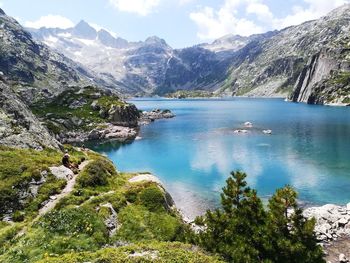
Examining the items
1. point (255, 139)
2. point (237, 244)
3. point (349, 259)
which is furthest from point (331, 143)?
point (237, 244)

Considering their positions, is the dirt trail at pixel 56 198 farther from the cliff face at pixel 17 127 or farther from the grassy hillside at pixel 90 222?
the cliff face at pixel 17 127

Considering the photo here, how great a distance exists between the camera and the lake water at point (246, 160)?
222ft

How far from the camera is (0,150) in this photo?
40.5 m

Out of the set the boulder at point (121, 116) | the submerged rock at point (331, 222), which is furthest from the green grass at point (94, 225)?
the boulder at point (121, 116)

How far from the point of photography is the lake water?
6769 centimetres

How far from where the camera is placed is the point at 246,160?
96188 mm

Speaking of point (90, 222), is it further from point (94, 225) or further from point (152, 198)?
point (152, 198)

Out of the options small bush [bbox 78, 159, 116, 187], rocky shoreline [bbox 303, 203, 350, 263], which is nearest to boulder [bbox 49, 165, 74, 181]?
small bush [bbox 78, 159, 116, 187]

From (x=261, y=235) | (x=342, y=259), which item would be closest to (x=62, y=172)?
(x=261, y=235)

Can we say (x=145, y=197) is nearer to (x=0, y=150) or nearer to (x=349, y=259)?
(x=0, y=150)

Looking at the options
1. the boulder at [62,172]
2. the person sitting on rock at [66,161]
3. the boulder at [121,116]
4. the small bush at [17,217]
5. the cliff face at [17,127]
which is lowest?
the boulder at [121,116]

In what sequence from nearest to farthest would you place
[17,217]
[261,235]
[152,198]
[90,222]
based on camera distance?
[261,235]
[90,222]
[17,217]
[152,198]

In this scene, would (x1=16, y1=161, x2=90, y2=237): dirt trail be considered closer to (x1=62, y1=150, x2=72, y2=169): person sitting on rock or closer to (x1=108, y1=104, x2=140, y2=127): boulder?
(x1=62, y1=150, x2=72, y2=169): person sitting on rock

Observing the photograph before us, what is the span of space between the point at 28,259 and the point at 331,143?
108420 mm
